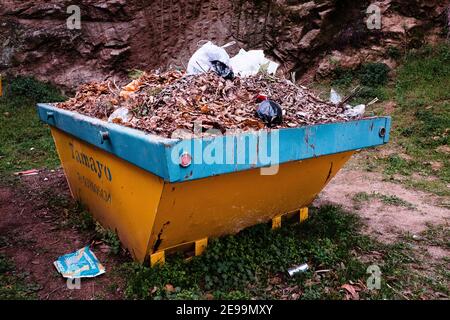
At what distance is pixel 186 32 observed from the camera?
28.7ft

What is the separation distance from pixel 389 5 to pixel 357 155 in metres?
4.11

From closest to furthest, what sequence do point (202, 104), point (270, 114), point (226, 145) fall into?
point (226, 145), point (270, 114), point (202, 104)

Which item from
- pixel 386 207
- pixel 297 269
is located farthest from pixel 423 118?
pixel 297 269

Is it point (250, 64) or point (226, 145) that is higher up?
point (250, 64)

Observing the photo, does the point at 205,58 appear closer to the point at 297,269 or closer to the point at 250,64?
the point at 250,64

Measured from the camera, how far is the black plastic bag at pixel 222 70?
2666 mm

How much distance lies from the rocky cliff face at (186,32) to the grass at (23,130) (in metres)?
0.57

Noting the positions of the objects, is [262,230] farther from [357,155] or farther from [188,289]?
[357,155]

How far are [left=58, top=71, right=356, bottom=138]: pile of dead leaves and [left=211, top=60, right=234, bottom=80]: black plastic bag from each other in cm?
6

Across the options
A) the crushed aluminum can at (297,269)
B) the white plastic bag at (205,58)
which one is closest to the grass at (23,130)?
the white plastic bag at (205,58)

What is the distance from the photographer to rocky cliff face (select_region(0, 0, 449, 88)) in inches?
311

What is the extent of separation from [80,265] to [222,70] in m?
1.56

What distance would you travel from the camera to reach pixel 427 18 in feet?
25.6

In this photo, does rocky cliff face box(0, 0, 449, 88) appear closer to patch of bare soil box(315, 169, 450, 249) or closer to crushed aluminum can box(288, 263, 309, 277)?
patch of bare soil box(315, 169, 450, 249)
